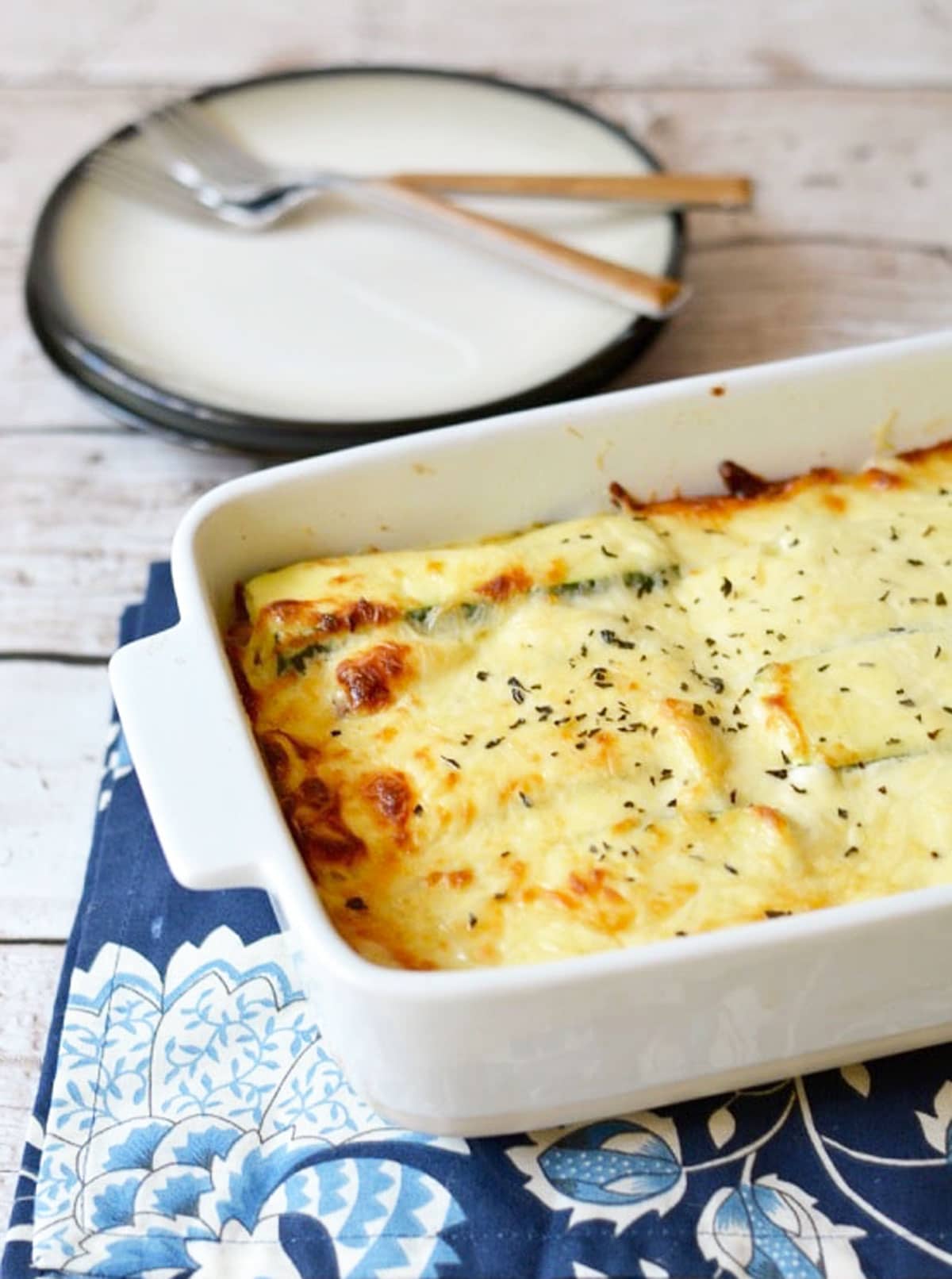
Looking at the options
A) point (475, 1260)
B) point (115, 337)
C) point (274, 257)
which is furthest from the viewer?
point (274, 257)

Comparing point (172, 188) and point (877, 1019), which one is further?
point (172, 188)

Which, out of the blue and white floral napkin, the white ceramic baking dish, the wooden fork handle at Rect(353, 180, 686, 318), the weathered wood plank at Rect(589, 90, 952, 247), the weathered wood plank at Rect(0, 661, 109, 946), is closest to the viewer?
the white ceramic baking dish

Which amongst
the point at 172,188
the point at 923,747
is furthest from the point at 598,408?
the point at 172,188

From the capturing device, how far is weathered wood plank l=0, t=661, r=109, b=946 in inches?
78.5

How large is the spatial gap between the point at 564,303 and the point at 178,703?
1.23 m

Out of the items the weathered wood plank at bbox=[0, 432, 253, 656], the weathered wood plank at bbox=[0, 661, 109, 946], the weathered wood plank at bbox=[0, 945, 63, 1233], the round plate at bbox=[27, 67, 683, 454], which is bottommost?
the weathered wood plank at bbox=[0, 945, 63, 1233]

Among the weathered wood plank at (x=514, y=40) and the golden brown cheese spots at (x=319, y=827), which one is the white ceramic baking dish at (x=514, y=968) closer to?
the golden brown cheese spots at (x=319, y=827)

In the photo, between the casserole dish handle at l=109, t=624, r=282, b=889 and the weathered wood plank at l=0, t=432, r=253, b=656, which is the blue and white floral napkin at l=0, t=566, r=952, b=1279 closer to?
the casserole dish handle at l=109, t=624, r=282, b=889

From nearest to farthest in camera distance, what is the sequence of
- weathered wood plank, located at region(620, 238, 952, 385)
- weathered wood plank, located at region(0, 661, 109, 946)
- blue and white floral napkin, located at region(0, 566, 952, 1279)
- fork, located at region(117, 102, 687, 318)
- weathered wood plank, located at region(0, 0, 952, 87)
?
1. blue and white floral napkin, located at region(0, 566, 952, 1279)
2. weathered wood plank, located at region(0, 661, 109, 946)
3. fork, located at region(117, 102, 687, 318)
4. weathered wood plank, located at region(620, 238, 952, 385)
5. weathered wood plank, located at region(0, 0, 952, 87)

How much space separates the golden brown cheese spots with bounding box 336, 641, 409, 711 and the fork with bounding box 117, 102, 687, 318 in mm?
989

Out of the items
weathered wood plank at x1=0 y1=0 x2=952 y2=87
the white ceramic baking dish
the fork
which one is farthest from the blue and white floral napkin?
weathered wood plank at x1=0 y1=0 x2=952 y2=87

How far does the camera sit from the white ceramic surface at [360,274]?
2.50 meters

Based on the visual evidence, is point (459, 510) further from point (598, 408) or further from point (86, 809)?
point (86, 809)

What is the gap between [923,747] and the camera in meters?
1.70
